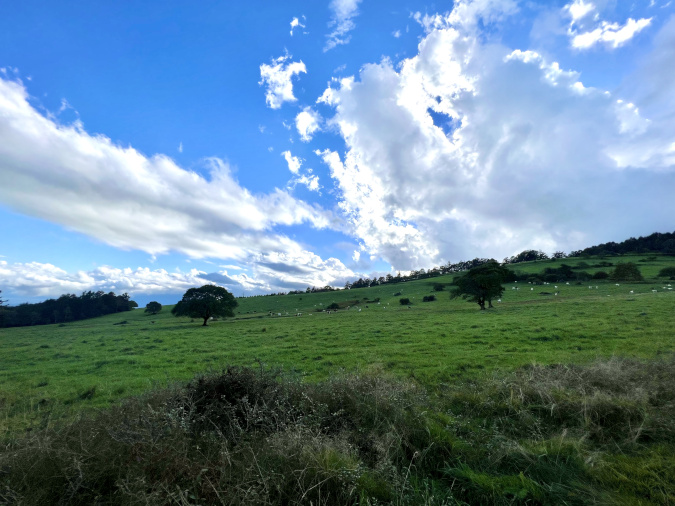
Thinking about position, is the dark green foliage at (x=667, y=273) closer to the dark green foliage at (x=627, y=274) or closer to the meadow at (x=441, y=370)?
the dark green foliage at (x=627, y=274)

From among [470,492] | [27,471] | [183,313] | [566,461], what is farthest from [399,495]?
[183,313]

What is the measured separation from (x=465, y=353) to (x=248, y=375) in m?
11.8

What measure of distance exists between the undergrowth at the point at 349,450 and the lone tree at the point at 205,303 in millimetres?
47202

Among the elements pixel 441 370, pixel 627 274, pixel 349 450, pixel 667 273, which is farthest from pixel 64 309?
pixel 667 273

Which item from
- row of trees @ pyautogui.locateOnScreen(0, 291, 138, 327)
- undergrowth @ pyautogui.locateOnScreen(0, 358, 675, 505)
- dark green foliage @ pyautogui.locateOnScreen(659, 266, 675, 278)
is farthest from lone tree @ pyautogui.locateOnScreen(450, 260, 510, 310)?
row of trees @ pyautogui.locateOnScreen(0, 291, 138, 327)

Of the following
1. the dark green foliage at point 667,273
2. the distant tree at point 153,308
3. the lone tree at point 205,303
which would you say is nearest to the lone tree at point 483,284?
the lone tree at point 205,303

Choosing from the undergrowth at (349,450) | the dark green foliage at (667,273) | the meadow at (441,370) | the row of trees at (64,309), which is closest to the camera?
the undergrowth at (349,450)

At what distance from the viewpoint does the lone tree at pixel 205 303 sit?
1953 inches

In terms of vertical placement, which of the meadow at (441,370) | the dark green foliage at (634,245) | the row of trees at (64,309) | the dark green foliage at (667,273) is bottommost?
the meadow at (441,370)

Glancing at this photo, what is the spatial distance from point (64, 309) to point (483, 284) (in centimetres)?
12446

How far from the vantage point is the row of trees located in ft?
303

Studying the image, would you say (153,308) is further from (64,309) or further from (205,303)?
(205,303)

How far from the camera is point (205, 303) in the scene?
4991 centimetres

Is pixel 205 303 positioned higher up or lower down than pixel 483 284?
higher up
